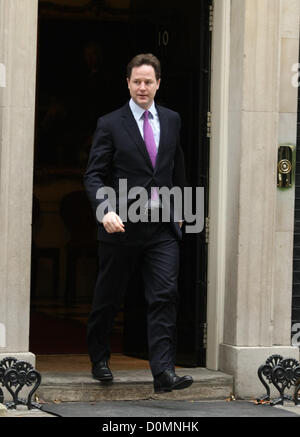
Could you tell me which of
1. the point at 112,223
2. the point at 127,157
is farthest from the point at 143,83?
the point at 112,223

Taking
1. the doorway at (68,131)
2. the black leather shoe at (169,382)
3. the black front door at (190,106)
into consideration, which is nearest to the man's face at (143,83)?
the black front door at (190,106)

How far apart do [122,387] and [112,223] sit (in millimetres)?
1461

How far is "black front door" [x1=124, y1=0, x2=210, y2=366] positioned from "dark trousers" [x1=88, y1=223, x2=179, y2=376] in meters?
0.99

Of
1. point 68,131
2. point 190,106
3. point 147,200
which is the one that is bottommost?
point 147,200

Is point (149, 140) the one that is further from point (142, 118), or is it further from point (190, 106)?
point (190, 106)

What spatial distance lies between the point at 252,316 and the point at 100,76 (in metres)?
6.54

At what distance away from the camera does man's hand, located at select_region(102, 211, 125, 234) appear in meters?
8.54

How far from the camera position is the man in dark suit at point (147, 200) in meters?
8.87

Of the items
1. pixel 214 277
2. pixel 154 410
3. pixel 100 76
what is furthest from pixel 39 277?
pixel 154 410

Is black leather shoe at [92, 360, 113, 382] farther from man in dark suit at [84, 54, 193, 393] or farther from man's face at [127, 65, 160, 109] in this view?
man's face at [127, 65, 160, 109]

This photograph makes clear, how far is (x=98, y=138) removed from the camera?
9078 millimetres

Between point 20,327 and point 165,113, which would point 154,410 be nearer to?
point 20,327

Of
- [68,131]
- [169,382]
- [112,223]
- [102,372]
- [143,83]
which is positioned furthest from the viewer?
[68,131]

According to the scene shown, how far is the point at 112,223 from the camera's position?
336 inches
